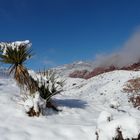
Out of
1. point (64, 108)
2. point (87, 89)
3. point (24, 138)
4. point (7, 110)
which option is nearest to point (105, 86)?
point (87, 89)

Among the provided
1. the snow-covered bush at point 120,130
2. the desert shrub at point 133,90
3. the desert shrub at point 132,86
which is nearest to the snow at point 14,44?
the snow-covered bush at point 120,130

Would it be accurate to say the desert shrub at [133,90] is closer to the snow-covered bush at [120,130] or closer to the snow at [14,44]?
the snow at [14,44]

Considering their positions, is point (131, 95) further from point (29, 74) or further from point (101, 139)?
point (101, 139)

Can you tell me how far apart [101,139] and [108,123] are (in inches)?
16.5

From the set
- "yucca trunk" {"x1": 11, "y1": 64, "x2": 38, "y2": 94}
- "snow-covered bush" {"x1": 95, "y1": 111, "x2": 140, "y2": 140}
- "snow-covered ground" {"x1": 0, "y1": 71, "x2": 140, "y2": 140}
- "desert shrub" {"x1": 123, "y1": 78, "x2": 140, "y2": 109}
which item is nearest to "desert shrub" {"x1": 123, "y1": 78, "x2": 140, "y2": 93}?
"desert shrub" {"x1": 123, "y1": 78, "x2": 140, "y2": 109}

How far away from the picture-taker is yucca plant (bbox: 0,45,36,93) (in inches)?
489

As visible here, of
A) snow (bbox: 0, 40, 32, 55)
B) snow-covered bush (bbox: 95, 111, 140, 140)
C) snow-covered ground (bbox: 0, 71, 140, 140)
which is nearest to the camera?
snow-covered bush (bbox: 95, 111, 140, 140)

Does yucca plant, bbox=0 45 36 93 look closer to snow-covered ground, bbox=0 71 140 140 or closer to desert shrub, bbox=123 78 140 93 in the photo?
snow-covered ground, bbox=0 71 140 140

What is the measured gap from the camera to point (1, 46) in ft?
40.4

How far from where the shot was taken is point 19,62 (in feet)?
41.3

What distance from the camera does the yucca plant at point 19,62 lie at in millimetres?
12414

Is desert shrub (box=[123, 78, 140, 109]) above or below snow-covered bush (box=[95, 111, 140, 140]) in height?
above

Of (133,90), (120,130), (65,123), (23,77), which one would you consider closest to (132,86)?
(133,90)

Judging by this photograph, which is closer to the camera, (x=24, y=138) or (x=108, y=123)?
(x=108, y=123)
